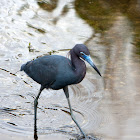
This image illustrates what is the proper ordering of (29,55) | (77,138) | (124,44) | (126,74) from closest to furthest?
1. (77,138)
2. (126,74)
3. (29,55)
4. (124,44)

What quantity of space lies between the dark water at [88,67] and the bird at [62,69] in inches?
11.8

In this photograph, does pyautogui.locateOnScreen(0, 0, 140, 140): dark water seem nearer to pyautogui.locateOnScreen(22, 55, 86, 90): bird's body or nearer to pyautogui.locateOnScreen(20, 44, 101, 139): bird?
pyautogui.locateOnScreen(20, 44, 101, 139): bird

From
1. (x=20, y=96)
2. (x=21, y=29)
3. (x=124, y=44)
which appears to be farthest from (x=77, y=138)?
(x=21, y=29)

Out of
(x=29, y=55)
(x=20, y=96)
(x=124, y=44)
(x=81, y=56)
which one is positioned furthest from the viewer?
(x=124, y=44)

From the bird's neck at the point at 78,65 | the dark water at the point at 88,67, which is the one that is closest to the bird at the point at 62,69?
the bird's neck at the point at 78,65

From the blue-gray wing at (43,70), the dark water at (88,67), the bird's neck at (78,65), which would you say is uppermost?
the bird's neck at (78,65)

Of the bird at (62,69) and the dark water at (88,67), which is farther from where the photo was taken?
the dark water at (88,67)

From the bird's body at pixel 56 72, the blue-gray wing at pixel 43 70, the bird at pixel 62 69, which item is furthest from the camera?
the blue-gray wing at pixel 43 70

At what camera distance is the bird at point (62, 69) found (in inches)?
205

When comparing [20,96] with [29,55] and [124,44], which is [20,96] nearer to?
[29,55]

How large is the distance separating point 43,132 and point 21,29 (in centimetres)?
427

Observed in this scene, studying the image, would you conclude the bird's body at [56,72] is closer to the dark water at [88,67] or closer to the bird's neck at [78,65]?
the bird's neck at [78,65]

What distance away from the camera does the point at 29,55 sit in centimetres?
820

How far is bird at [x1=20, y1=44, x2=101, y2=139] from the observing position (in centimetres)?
521
